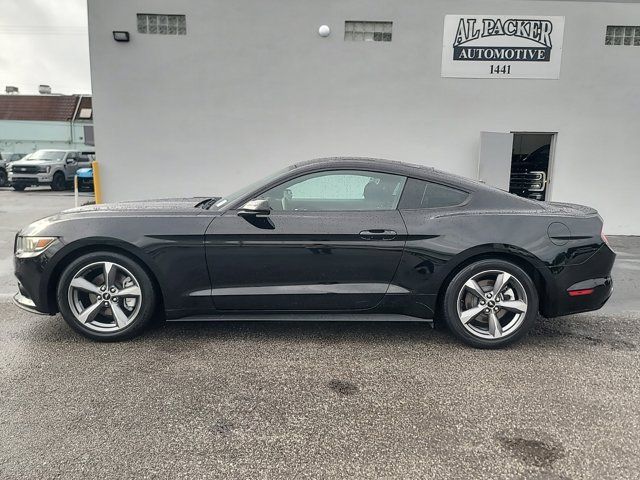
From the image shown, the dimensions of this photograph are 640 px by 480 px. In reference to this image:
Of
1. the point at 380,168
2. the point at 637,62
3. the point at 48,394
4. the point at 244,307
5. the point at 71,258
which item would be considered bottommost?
the point at 48,394

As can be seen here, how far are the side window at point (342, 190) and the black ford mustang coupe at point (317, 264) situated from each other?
3 cm

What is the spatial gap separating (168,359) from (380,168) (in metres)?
2.18

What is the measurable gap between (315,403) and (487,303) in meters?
1.62

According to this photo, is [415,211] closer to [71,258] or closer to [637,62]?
[71,258]

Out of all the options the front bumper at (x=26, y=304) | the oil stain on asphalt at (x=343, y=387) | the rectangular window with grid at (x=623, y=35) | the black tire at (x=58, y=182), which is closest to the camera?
the oil stain on asphalt at (x=343, y=387)

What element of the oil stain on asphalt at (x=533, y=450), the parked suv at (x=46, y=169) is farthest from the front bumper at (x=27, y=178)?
the oil stain on asphalt at (x=533, y=450)

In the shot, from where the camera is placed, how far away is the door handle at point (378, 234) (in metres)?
3.58

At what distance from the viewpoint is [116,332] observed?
3658 mm

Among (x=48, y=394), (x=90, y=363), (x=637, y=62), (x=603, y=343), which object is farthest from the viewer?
(x=637, y=62)

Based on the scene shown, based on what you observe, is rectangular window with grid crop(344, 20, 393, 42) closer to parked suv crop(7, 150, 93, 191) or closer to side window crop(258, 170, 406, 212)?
side window crop(258, 170, 406, 212)

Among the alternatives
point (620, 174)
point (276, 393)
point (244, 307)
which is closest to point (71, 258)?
point (244, 307)

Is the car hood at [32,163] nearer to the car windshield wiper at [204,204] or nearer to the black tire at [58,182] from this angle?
the black tire at [58,182]

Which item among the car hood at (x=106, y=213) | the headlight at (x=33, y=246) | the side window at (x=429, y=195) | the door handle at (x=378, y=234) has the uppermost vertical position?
the side window at (x=429, y=195)

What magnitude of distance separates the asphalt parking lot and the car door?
→ 400 mm
